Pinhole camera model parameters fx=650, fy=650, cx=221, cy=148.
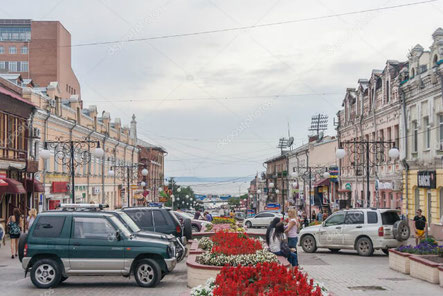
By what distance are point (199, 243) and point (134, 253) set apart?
3883mm

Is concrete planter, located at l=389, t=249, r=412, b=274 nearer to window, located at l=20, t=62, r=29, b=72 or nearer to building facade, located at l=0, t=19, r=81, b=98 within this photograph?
building facade, located at l=0, t=19, r=81, b=98

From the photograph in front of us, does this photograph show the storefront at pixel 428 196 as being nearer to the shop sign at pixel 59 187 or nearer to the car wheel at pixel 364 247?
the car wheel at pixel 364 247

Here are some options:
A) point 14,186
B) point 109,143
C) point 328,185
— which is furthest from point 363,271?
point 109,143

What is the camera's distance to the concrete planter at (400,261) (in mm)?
17609

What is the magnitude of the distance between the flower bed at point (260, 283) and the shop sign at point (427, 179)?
2518 centimetres

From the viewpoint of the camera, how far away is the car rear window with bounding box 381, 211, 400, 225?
2348 cm

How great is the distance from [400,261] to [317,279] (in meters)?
3.26

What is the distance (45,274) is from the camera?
48.6 feet

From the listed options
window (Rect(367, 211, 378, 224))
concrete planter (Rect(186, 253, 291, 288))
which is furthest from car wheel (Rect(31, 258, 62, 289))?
window (Rect(367, 211, 378, 224))

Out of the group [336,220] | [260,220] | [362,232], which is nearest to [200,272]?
[362,232]

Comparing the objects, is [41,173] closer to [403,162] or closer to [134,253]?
[403,162]

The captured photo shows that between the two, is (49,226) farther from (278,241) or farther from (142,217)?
(278,241)

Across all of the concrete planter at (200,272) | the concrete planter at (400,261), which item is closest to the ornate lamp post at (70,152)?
the concrete planter at (400,261)

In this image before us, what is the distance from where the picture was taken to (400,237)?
74.2 feet
